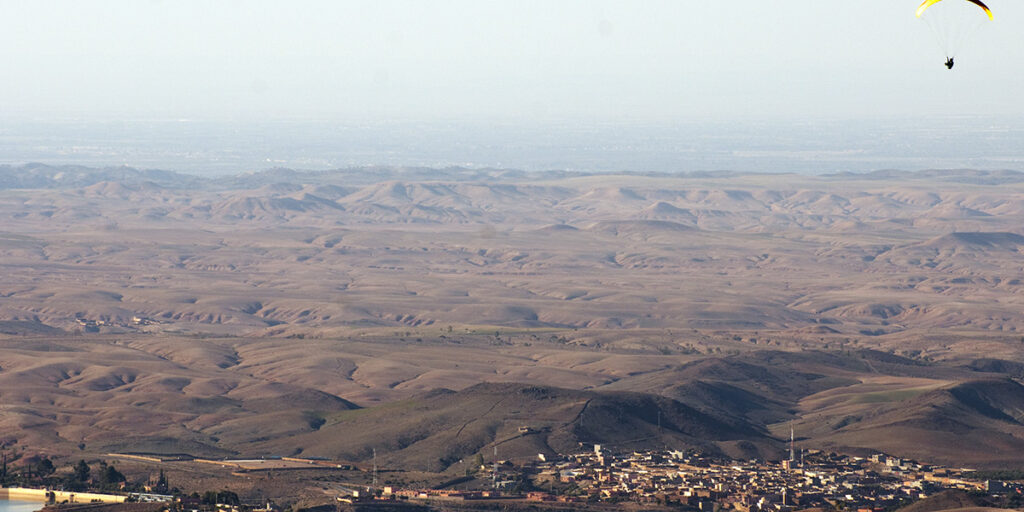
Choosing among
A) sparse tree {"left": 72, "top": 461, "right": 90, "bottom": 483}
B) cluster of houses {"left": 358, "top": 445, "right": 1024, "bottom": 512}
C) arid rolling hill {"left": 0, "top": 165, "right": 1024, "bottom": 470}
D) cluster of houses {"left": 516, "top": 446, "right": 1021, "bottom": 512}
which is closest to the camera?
cluster of houses {"left": 516, "top": 446, "right": 1021, "bottom": 512}

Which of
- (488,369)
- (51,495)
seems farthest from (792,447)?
(488,369)

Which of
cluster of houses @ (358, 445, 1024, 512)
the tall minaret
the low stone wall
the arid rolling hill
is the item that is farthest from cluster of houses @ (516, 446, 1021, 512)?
the low stone wall

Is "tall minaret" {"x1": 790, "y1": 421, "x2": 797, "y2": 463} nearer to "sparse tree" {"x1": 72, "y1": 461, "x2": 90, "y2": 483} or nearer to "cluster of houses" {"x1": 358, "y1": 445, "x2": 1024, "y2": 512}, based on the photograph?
"cluster of houses" {"x1": 358, "y1": 445, "x2": 1024, "y2": 512}

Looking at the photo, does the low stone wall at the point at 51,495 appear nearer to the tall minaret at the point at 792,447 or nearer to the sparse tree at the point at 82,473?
the sparse tree at the point at 82,473

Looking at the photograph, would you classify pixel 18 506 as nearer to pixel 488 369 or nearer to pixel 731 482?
pixel 731 482

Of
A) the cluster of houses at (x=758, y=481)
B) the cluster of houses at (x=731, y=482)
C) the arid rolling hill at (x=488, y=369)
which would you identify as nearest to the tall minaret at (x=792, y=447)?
the cluster of houses at (x=731, y=482)

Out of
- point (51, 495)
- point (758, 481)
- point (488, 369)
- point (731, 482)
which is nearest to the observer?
point (51, 495)
